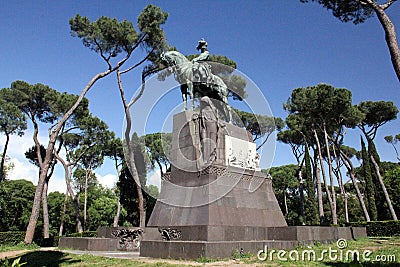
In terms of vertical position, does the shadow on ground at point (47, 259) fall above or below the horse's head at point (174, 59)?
below

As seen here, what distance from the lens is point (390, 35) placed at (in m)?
11.2

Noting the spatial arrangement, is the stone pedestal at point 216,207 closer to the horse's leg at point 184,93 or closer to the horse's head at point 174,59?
the horse's leg at point 184,93

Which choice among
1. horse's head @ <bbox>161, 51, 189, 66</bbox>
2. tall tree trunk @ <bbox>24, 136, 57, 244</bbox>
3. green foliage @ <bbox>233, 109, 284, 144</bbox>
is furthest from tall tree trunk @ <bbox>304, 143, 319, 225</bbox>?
tall tree trunk @ <bbox>24, 136, 57, 244</bbox>

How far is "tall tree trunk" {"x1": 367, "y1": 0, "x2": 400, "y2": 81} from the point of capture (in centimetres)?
1073

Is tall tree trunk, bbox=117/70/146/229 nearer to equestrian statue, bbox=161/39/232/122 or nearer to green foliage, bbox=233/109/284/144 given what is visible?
equestrian statue, bbox=161/39/232/122

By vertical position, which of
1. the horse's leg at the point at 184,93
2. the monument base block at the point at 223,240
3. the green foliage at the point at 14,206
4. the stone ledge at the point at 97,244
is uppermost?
the horse's leg at the point at 184,93

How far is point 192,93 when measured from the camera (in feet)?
49.9

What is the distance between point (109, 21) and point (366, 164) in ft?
79.2

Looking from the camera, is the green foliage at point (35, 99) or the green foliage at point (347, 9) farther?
the green foliage at point (35, 99)

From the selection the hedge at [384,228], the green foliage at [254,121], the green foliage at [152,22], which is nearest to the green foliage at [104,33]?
the green foliage at [152,22]

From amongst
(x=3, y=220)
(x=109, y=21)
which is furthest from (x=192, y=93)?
(x=3, y=220)

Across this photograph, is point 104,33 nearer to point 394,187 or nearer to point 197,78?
point 197,78

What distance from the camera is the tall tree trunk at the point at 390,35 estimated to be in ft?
35.2

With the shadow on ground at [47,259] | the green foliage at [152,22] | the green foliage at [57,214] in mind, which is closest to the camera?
the shadow on ground at [47,259]
